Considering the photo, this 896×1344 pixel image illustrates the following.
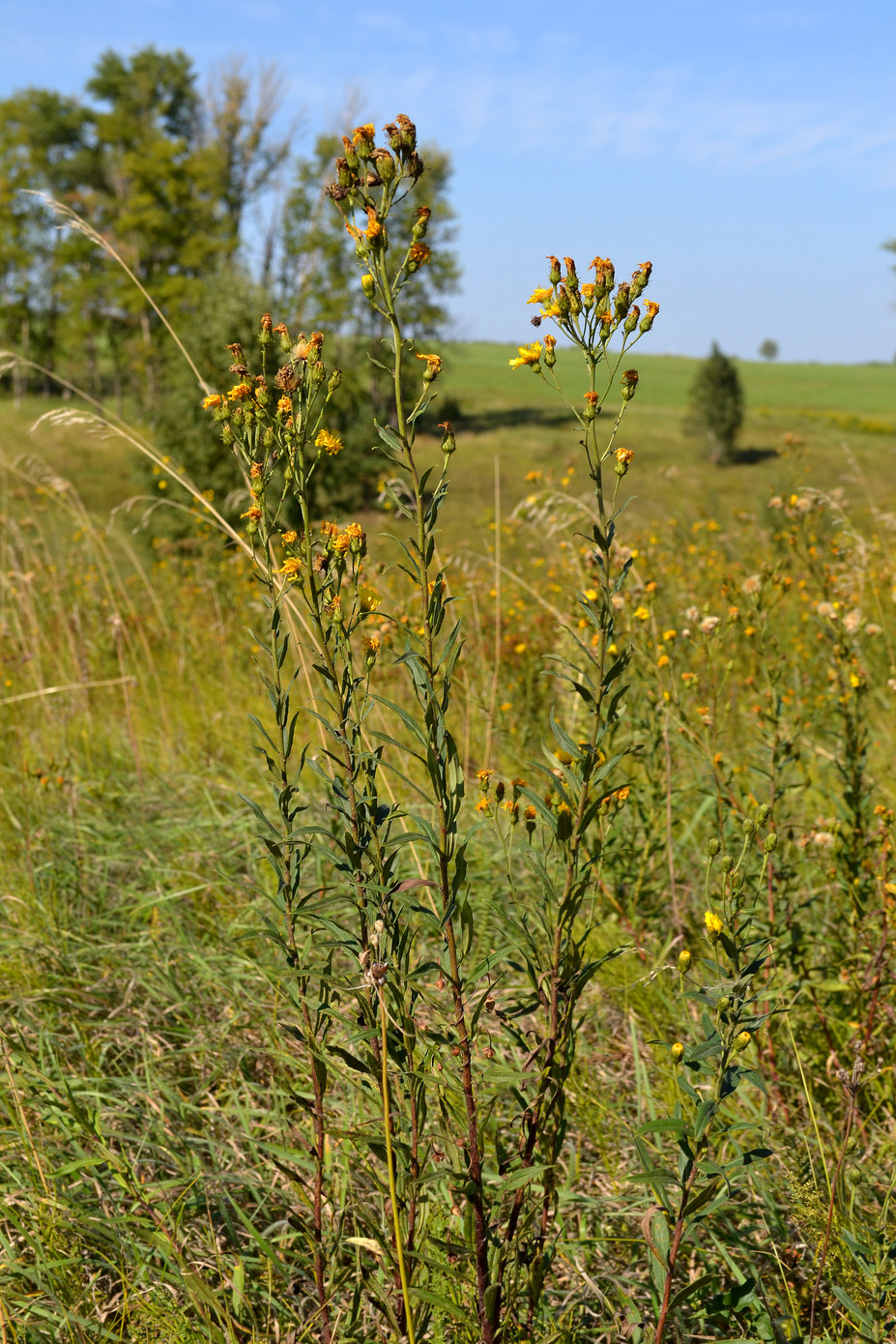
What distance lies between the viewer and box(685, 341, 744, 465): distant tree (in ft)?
104

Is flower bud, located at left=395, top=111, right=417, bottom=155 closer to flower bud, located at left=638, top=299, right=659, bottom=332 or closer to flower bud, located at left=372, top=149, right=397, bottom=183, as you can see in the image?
flower bud, located at left=372, top=149, right=397, bottom=183

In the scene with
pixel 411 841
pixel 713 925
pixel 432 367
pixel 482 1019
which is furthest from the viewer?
pixel 482 1019

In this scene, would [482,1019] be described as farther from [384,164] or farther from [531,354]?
[384,164]

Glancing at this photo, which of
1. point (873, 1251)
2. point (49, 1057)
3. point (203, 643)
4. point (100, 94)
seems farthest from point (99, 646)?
point (100, 94)

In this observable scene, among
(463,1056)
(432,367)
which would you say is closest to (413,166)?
(432,367)

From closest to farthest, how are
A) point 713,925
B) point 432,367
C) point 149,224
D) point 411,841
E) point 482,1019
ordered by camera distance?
point 713,925 → point 432,367 → point 411,841 → point 482,1019 → point 149,224

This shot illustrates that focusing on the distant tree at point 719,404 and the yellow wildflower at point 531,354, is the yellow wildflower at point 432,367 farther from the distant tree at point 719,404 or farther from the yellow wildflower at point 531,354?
the distant tree at point 719,404

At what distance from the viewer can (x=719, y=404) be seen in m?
31.6

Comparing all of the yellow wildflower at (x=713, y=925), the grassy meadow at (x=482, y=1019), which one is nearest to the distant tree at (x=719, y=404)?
the grassy meadow at (x=482, y=1019)

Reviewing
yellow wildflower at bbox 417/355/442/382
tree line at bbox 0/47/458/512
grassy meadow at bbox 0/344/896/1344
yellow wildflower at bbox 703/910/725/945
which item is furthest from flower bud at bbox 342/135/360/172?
tree line at bbox 0/47/458/512

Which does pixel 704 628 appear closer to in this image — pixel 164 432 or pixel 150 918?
pixel 150 918

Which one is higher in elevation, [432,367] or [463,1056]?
[432,367]

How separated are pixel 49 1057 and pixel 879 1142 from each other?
69.3 inches

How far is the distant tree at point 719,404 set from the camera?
3155 centimetres
